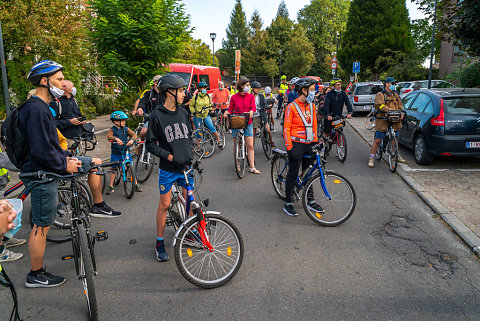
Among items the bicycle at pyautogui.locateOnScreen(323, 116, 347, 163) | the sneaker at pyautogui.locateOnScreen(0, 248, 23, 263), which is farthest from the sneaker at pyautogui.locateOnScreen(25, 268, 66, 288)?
the bicycle at pyautogui.locateOnScreen(323, 116, 347, 163)

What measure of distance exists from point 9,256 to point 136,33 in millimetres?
8390

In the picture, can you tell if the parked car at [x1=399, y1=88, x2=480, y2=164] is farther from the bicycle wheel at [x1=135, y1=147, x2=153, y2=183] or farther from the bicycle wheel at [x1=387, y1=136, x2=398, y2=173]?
the bicycle wheel at [x1=135, y1=147, x2=153, y2=183]

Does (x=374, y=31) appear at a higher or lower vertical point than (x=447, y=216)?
higher

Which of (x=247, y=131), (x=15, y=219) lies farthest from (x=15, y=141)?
(x=247, y=131)

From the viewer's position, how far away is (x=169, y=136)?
3.85 meters

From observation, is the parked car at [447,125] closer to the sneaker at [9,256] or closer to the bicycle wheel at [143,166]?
the bicycle wheel at [143,166]

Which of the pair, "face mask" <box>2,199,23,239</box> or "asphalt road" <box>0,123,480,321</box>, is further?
"asphalt road" <box>0,123,480,321</box>

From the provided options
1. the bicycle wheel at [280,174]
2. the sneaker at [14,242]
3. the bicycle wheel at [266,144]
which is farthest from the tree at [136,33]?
the sneaker at [14,242]

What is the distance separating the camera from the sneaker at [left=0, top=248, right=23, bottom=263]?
13.7 feet

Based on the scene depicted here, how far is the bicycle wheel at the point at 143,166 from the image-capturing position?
23.8 feet

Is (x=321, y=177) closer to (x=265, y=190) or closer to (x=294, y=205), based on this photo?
(x=294, y=205)

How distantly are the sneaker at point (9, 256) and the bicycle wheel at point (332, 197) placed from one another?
3.55 meters

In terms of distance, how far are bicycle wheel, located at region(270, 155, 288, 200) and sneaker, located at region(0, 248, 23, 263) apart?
3.82 meters

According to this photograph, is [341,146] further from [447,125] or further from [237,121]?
[237,121]
